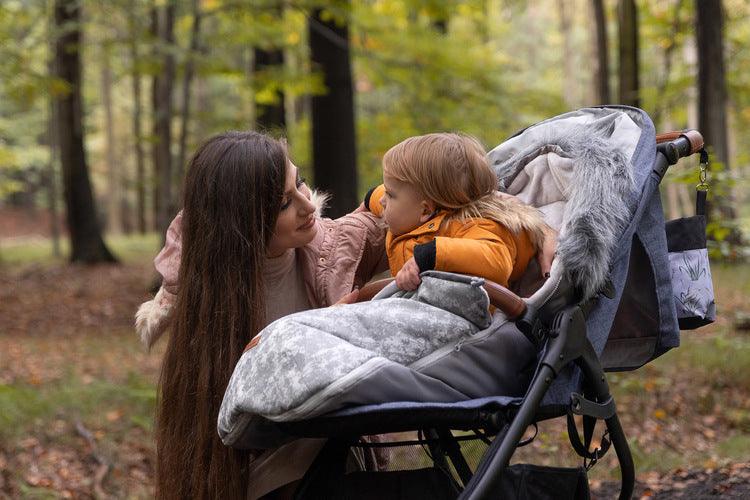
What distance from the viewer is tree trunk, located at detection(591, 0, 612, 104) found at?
1412 cm

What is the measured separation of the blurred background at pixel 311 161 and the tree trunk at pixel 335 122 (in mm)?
18

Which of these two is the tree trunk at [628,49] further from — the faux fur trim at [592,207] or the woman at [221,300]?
the woman at [221,300]

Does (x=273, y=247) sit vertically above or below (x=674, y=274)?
above

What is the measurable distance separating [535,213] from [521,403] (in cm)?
61

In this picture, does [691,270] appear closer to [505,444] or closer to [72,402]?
[505,444]

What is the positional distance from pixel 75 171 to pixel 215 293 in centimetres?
1432

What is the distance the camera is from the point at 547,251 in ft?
8.23

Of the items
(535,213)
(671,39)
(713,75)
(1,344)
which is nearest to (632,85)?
(671,39)

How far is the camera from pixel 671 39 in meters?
12.8

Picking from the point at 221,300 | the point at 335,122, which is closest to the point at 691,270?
the point at 221,300

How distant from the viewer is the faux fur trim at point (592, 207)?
2365 millimetres

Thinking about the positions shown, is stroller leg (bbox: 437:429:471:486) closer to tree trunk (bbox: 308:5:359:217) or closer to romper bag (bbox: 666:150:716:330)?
romper bag (bbox: 666:150:716:330)

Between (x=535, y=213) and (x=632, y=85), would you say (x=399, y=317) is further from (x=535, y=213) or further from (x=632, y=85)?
(x=632, y=85)

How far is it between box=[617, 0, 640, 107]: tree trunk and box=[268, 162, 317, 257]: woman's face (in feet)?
37.3
